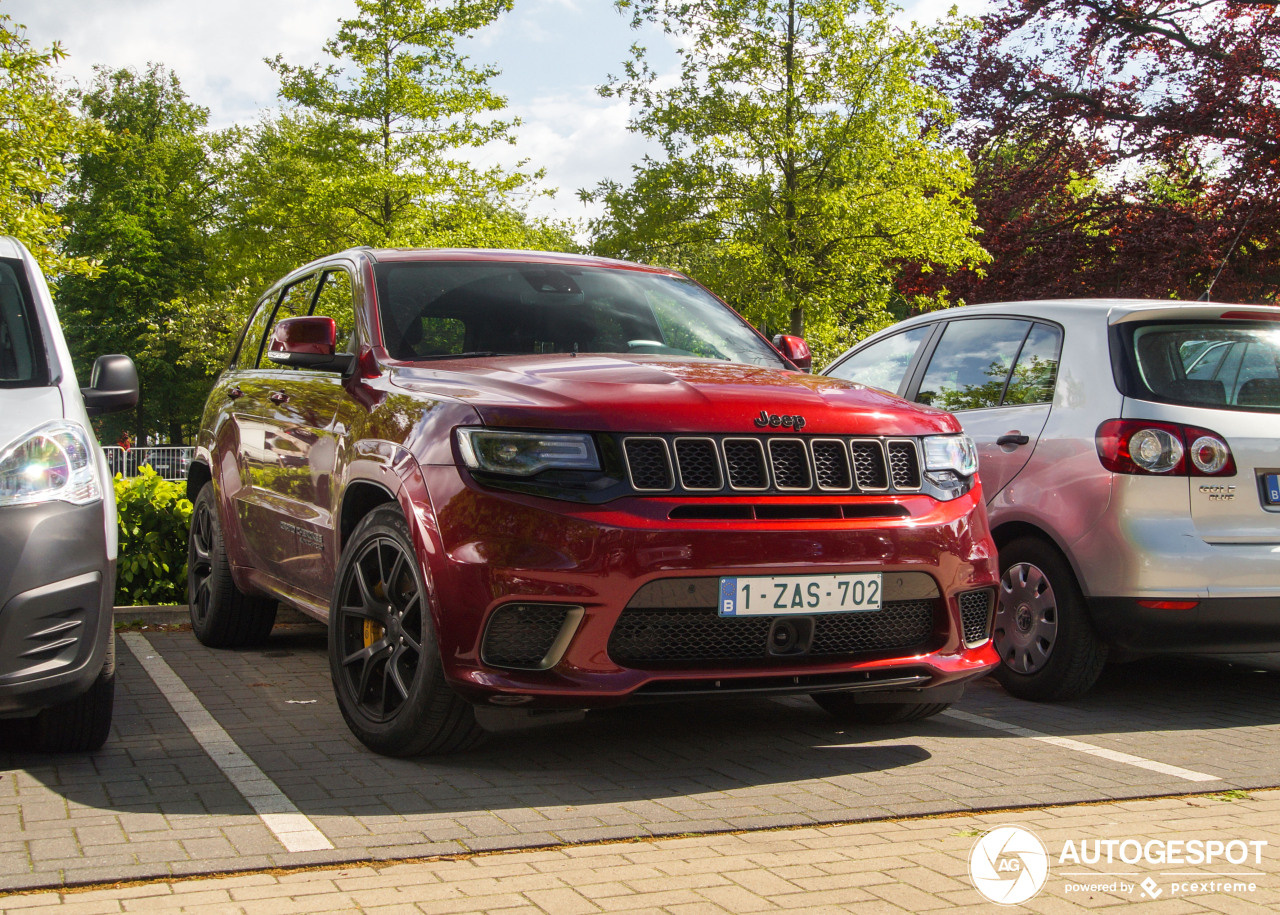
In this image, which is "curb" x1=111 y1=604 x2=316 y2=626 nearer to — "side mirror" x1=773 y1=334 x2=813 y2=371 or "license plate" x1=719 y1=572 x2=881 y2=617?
"side mirror" x1=773 y1=334 x2=813 y2=371

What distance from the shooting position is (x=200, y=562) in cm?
736

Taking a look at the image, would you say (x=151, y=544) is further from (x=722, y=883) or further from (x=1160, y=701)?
(x=722, y=883)

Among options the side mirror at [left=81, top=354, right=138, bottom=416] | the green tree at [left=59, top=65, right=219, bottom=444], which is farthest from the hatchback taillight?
the green tree at [left=59, top=65, right=219, bottom=444]

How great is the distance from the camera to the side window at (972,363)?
645 cm

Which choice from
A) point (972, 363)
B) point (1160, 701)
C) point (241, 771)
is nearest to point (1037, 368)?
point (972, 363)

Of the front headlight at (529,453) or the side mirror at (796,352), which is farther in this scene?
the side mirror at (796,352)

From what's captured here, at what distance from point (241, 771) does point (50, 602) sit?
0.85 meters

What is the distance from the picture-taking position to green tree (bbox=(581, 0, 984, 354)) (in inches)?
811

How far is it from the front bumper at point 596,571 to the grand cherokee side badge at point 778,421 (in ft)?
0.80

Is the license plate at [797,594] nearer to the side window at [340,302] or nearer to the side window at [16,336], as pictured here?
the side window at [340,302]

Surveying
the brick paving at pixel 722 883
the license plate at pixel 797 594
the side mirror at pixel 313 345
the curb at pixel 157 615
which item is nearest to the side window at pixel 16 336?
the side mirror at pixel 313 345

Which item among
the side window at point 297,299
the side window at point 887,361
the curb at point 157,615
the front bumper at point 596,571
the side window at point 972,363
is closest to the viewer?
the front bumper at point 596,571

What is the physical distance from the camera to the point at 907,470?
457 cm

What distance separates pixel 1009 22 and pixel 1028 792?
53.2 ft
